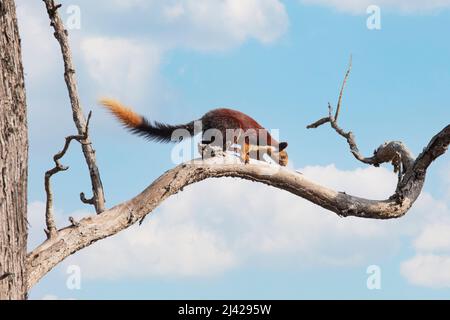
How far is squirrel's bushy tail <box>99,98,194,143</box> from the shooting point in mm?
6633

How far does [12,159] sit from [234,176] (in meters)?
2.43

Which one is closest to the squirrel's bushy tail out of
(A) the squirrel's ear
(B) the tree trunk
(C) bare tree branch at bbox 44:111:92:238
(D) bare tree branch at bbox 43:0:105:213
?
(D) bare tree branch at bbox 43:0:105:213

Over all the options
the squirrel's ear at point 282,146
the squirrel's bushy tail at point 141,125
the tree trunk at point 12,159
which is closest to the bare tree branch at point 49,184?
the tree trunk at point 12,159

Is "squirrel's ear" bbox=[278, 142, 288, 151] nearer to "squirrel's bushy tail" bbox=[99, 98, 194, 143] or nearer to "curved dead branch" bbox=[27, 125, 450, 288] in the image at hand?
"curved dead branch" bbox=[27, 125, 450, 288]

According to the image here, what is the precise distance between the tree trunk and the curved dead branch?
605 mm

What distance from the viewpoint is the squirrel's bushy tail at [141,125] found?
663 cm

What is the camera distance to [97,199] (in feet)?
19.5

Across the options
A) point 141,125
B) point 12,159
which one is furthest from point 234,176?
point 12,159

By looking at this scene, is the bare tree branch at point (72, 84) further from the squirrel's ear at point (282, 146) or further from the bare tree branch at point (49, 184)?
the squirrel's ear at point (282, 146)

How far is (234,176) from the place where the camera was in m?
6.22
